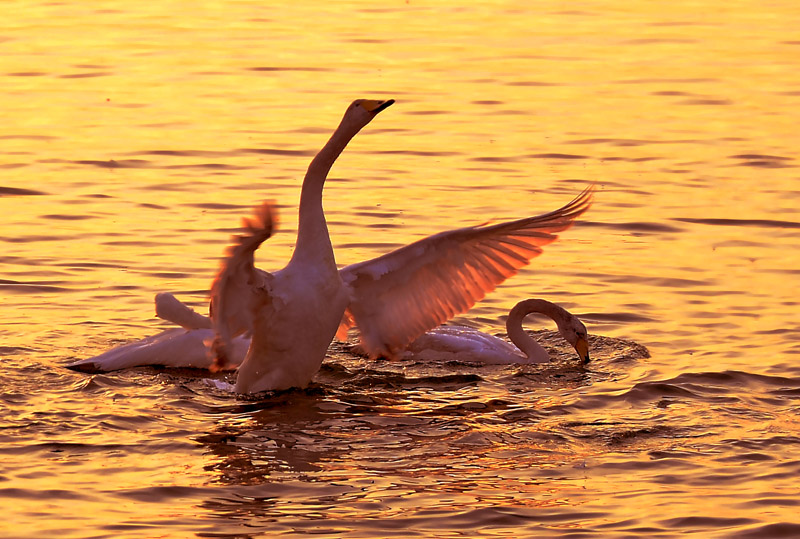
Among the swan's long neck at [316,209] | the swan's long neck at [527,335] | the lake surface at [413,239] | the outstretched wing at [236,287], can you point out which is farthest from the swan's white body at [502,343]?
the outstretched wing at [236,287]

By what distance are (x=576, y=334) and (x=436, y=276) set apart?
1103 millimetres

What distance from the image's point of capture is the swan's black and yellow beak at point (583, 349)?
10.7 meters

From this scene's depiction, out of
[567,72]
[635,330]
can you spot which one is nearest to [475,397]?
[635,330]

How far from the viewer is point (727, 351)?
10.7 metres

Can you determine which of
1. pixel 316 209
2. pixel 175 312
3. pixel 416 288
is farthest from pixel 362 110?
pixel 175 312

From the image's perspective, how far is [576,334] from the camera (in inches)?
422

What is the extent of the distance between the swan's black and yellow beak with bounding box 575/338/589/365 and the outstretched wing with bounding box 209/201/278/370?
2553 millimetres

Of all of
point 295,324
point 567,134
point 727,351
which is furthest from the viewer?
point 567,134

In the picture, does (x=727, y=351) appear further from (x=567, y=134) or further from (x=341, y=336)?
(x=567, y=134)

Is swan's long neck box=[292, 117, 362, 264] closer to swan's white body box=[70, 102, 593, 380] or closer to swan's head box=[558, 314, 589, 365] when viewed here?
swan's white body box=[70, 102, 593, 380]

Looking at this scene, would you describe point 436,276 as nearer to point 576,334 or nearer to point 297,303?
point 576,334

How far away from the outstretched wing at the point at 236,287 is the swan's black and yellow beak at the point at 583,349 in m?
2.55

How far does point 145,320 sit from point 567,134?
6295 millimetres

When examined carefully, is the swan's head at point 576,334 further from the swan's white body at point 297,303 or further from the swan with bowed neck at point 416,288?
the swan's white body at point 297,303
